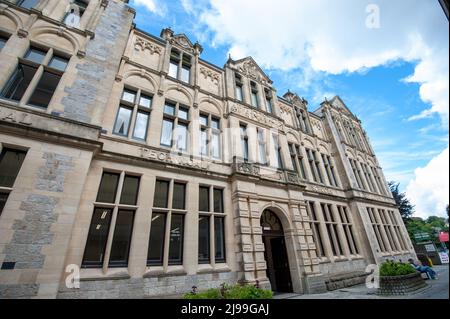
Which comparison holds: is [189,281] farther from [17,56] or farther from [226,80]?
[226,80]

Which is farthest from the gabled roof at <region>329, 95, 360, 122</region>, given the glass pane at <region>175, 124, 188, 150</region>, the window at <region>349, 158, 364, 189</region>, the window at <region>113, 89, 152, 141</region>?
the window at <region>113, 89, 152, 141</region>

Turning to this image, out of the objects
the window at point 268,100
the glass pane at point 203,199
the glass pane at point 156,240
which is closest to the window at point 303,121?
the window at point 268,100

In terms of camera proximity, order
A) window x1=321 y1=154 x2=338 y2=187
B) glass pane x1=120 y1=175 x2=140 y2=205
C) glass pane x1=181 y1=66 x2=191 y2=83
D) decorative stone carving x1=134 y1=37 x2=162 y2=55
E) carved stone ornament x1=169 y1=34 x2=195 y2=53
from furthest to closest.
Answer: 1. window x1=321 y1=154 x2=338 y2=187
2. carved stone ornament x1=169 y1=34 x2=195 y2=53
3. glass pane x1=181 y1=66 x2=191 y2=83
4. decorative stone carving x1=134 y1=37 x2=162 y2=55
5. glass pane x1=120 y1=175 x2=140 y2=205

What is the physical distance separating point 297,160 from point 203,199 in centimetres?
810

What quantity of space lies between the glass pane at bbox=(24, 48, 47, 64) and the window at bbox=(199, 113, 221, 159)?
6.61 metres

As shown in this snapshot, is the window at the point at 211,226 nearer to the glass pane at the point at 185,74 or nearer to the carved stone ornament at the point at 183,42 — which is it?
the glass pane at the point at 185,74

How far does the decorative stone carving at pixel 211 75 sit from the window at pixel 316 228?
9.56 metres

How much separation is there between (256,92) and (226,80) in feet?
8.50

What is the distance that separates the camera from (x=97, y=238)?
247 inches

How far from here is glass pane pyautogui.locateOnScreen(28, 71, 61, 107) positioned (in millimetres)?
6840

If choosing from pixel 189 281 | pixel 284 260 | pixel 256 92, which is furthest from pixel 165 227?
pixel 256 92

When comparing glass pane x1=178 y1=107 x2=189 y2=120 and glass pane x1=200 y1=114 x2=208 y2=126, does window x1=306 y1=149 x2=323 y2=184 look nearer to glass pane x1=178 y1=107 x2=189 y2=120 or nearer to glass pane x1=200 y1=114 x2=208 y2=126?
glass pane x1=200 y1=114 x2=208 y2=126

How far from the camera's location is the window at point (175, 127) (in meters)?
9.19

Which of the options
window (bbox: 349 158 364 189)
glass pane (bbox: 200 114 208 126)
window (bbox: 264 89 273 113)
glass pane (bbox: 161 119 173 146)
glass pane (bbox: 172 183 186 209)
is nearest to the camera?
glass pane (bbox: 172 183 186 209)
